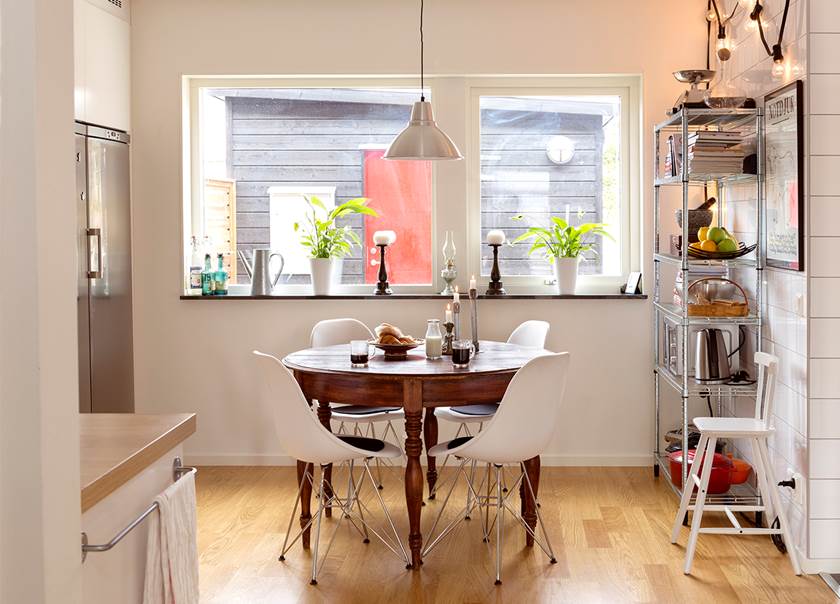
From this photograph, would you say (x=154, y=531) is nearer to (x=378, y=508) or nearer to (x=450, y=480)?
(x=378, y=508)

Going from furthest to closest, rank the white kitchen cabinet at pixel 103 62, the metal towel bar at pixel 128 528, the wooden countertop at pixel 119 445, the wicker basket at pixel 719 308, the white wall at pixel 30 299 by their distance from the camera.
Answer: the white kitchen cabinet at pixel 103 62 < the wicker basket at pixel 719 308 < the wooden countertop at pixel 119 445 < the metal towel bar at pixel 128 528 < the white wall at pixel 30 299

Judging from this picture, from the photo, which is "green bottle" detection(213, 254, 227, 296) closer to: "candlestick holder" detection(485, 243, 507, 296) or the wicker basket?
"candlestick holder" detection(485, 243, 507, 296)

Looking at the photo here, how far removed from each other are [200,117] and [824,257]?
3530 mm

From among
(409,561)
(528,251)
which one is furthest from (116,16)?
(409,561)

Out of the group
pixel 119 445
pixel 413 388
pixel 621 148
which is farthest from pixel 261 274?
pixel 119 445

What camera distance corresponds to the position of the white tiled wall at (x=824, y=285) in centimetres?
353

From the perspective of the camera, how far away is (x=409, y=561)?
3693 millimetres

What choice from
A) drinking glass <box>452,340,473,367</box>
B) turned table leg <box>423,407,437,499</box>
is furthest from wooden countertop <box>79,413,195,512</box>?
turned table leg <box>423,407,437,499</box>

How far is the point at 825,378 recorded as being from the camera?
11.7ft

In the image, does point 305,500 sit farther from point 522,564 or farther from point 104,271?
point 104,271

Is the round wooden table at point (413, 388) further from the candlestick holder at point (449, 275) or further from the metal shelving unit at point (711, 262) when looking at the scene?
the candlestick holder at point (449, 275)

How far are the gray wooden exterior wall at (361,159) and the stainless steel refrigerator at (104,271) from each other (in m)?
0.70

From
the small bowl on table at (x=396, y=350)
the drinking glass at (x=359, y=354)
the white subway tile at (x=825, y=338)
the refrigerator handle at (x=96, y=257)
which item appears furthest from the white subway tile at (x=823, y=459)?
the refrigerator handle at (x=96, y=257)

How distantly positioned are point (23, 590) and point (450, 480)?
3786 millimetres
